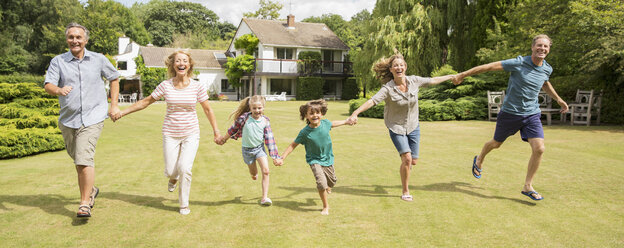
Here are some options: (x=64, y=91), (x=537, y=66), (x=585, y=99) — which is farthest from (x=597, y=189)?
(x=585, y=99)

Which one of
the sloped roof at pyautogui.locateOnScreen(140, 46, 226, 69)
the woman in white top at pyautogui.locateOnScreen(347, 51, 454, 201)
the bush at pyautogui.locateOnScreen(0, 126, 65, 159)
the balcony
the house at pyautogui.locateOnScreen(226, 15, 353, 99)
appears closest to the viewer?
the woman in white top at pyautogui.locateOnScreen(347, 51, 454, 201)

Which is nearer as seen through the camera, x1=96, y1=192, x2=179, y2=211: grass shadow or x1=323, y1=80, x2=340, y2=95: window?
x1=96, y1=192, x2=179, y2=211: grass shadow

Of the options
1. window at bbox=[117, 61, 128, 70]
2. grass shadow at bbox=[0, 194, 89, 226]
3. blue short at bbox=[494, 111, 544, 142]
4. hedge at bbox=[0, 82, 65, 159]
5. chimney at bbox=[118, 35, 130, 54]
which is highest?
chimney at bbox=[118, 35, 130, 54]

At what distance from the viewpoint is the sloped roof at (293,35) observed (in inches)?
1564

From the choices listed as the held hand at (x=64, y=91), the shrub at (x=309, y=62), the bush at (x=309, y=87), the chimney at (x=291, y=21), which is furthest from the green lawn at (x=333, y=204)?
the chimney at (x=291, y=21)

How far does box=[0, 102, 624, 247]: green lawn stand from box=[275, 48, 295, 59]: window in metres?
31.4

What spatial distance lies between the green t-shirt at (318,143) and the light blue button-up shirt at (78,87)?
94.1 inches

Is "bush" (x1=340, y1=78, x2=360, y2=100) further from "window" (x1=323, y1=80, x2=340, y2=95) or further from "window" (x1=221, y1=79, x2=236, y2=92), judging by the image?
"window" (x1=221, y1=79, x2=236, y2=92)

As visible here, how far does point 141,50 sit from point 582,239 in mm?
47052

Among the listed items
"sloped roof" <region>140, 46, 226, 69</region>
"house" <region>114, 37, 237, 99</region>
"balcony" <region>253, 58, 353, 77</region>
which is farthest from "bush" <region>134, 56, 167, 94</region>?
"balcony" <region>253, 58, 353, 77</region>

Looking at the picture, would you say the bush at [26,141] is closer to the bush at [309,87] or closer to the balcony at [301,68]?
the balcony at [301,68]

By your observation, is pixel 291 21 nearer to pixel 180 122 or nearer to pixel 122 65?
pixel 122 65

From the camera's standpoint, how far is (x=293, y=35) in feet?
137

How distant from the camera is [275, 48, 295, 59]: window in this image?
40125 millimetres
